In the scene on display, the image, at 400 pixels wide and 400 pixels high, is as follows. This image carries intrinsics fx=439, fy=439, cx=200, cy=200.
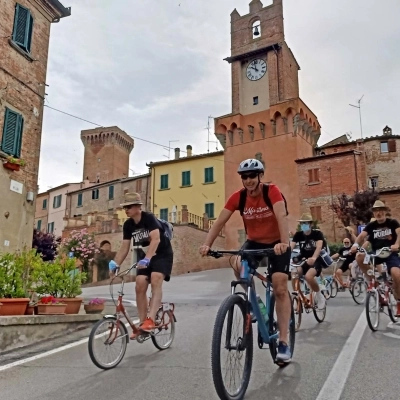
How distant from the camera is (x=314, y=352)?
16.6 ft

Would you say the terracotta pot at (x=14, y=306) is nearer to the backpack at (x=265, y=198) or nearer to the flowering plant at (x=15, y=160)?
the backpack at (x=265, y=198)

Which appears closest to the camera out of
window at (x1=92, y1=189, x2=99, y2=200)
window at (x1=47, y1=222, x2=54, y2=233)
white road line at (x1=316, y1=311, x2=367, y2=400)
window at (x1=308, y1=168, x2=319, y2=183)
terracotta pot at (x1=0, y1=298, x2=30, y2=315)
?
white road line at (x1=316, y1=311, x2=367, y2=400)

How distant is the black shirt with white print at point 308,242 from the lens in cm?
772

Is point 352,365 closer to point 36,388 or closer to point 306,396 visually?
point 306,396

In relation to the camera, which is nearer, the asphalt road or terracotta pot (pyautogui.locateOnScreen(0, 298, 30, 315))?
the asphalt road

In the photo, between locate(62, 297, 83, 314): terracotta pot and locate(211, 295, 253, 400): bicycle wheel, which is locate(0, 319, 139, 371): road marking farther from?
locate(211, 295, 253, 400): bicycle wheel

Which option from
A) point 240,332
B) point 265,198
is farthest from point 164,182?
point 240,332

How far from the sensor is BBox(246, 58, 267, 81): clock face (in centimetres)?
3866

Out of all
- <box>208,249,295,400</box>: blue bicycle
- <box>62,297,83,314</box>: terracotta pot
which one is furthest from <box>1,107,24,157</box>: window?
<box>208,249,295,400</box>: blue bicycle

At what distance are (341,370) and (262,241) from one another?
1.45 m

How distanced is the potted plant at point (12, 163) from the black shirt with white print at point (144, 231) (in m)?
8.97

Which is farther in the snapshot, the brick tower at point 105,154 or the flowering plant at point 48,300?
the brick tower at point 105,154

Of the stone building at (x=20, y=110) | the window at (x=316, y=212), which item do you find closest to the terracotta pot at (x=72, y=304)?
the stone building at (x=20, y=110)

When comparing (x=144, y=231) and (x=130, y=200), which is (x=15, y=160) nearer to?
(x=130, y=200)
